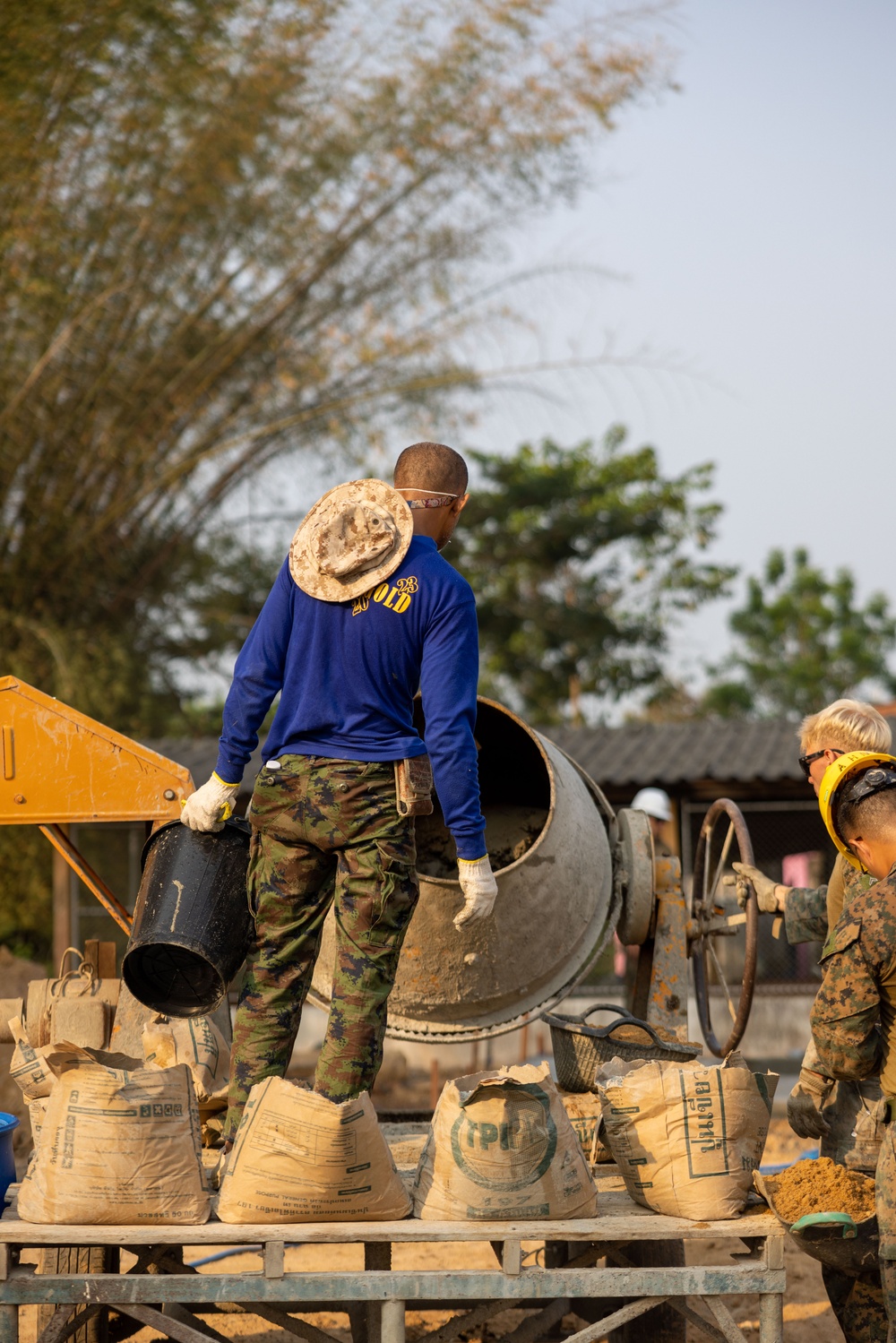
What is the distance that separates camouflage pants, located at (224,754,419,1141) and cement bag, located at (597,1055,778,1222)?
538 millimetres

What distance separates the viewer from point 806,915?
3672 millimetres

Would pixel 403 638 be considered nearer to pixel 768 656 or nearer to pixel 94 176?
pixel 94 176

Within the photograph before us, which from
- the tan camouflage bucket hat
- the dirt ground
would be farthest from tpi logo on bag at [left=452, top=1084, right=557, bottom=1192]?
the dirt ground

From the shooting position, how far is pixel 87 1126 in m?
2.52

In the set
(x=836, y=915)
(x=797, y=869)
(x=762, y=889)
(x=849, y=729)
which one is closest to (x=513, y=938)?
(x=762, y=889)

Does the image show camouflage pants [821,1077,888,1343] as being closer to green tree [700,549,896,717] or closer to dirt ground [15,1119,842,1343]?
dirt ground [15,1119,842,1343]

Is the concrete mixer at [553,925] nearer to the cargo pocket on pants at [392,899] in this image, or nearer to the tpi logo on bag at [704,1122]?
the cargo pocket on pants at [392,899]

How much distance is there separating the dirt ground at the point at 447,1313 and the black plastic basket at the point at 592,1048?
49 centimetres

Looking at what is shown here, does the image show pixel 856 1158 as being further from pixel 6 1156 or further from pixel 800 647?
pixel 800 647

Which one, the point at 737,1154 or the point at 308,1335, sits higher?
the point at 737,1154

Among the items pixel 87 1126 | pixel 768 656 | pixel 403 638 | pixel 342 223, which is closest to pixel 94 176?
pixel 342 223

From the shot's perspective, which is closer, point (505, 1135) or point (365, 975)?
point (505, 1135)

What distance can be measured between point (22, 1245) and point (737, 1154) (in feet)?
4.58

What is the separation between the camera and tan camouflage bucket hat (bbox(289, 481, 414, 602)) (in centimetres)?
298
